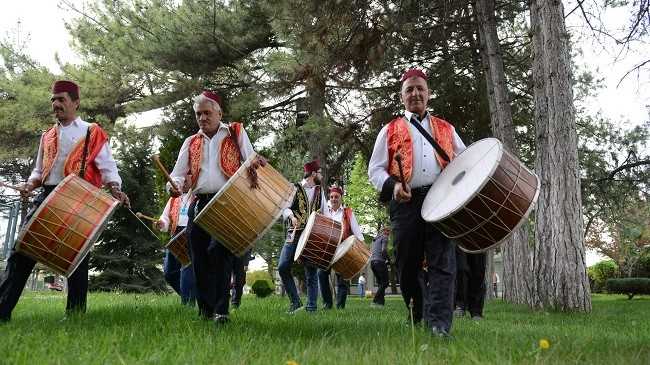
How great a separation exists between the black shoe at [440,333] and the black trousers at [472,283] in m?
3.04

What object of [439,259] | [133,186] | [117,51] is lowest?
[439,259]

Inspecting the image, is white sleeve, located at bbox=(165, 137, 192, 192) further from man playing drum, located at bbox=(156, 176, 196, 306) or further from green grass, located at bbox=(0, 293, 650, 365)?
man playing drum, located at bbox=(156, 176, 196, 306)

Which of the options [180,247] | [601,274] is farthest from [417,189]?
[601,274]

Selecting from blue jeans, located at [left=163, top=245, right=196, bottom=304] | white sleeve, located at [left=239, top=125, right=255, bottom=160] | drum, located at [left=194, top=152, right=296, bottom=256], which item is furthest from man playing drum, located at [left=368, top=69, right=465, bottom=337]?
blue jeans, located at [left=163, top=245, right=196, bottom=304]

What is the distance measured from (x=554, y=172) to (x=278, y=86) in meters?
8.34

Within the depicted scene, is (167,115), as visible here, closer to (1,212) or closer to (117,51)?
(117,51)

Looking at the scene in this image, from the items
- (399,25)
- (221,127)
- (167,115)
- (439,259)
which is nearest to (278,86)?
(167,115)

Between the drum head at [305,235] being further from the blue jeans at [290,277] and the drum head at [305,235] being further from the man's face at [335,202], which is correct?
the man's face at [335,202]

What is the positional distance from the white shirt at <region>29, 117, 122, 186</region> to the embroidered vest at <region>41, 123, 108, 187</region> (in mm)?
26

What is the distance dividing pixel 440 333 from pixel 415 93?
5.86 ft

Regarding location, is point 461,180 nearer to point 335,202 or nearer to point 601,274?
point 335,202

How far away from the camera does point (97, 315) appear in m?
4.90

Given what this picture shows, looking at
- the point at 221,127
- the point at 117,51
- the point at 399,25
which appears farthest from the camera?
the point at 117,51

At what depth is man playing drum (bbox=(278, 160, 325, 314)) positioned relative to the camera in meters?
8.04
